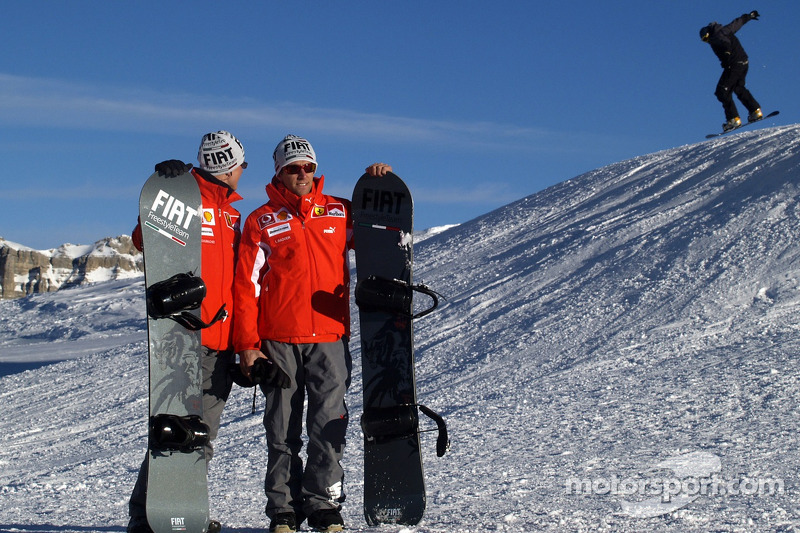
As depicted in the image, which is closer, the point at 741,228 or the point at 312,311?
the point at 312,311

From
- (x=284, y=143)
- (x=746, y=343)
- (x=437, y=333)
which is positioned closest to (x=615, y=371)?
(x=746, y=343)

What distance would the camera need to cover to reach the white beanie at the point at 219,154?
4250 mm

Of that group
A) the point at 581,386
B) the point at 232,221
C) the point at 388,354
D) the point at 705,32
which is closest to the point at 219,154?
the point at 232,221

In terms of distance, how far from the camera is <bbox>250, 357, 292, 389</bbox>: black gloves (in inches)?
148

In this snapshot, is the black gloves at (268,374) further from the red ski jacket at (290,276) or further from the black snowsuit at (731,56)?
the black snowsuit at (731,56)

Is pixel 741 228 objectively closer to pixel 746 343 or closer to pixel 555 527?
pixel 746 343

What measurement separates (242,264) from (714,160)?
13.6 metres

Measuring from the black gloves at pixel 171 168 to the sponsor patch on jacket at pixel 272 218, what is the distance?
50cm

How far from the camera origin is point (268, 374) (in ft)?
12.3

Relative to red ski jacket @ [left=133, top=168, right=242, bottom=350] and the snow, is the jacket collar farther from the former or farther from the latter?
the snow

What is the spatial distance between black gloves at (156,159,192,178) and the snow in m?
1.83

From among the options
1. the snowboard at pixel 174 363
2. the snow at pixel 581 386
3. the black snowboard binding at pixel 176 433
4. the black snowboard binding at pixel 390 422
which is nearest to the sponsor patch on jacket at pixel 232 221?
the snowboard at pixel 174 363

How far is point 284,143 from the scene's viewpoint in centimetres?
409

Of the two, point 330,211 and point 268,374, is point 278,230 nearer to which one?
point 330,211
